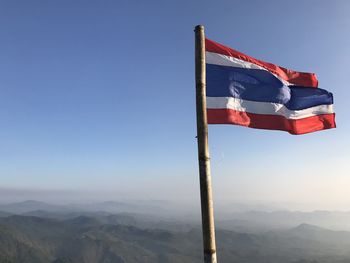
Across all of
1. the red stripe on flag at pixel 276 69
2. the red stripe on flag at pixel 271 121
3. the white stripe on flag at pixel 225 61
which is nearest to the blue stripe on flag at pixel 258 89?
the white stripe on flag at pixel 225 61

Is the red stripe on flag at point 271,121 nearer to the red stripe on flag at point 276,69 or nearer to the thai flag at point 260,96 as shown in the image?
the thai flag at point 260,96

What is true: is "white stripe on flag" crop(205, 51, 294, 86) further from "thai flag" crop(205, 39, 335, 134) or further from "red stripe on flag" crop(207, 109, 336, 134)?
"red stripe on flag" crop(207, 109, 336, 134)

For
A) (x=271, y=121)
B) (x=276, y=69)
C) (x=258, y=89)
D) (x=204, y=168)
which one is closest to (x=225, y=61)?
(x=258, y=89)

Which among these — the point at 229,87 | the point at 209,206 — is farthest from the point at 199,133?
the point at 229,87

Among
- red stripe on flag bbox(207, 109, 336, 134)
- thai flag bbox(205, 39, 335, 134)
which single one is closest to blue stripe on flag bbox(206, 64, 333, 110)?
thai flag bbox(205, 39, 335, 134)

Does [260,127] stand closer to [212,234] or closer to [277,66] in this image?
[277,66]

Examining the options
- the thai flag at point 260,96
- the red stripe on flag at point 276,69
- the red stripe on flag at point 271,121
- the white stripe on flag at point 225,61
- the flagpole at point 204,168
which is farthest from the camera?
the white stripe on flag at point 225,61

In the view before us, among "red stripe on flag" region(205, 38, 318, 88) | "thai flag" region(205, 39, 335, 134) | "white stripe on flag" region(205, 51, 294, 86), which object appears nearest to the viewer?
"thai flag" region(205, 39, 335, 134)
